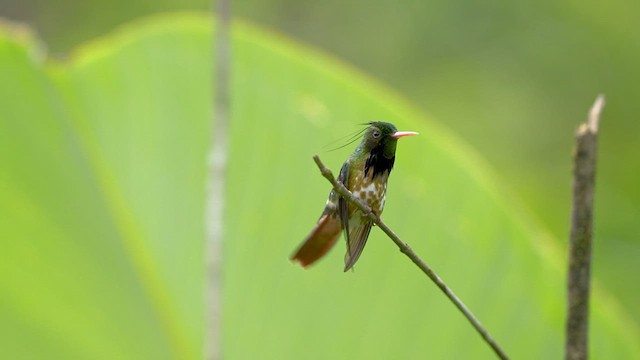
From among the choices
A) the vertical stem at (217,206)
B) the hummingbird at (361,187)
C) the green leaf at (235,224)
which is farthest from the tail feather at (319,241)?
the green leaf at (235,224)

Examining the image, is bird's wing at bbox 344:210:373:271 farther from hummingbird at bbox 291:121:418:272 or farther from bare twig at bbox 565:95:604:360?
bare twig at bbox 565:95:604:360

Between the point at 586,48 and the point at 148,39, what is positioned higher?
the point at 586,48

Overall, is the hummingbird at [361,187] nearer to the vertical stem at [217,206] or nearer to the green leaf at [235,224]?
the vertical stem at [217,206]

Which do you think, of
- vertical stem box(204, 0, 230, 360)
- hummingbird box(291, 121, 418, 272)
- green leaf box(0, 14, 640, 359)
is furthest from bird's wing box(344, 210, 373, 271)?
green leaf box(0, 14, 640, 359)

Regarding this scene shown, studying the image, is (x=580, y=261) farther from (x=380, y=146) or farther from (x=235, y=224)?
(x=235, y=224)

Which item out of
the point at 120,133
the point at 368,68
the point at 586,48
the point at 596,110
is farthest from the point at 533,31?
the point at 596,110

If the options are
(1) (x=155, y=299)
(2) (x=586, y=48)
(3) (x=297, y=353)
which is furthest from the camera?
(2) (x=586, y=48)

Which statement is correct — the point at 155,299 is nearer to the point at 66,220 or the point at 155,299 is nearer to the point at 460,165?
the point at 66,220
